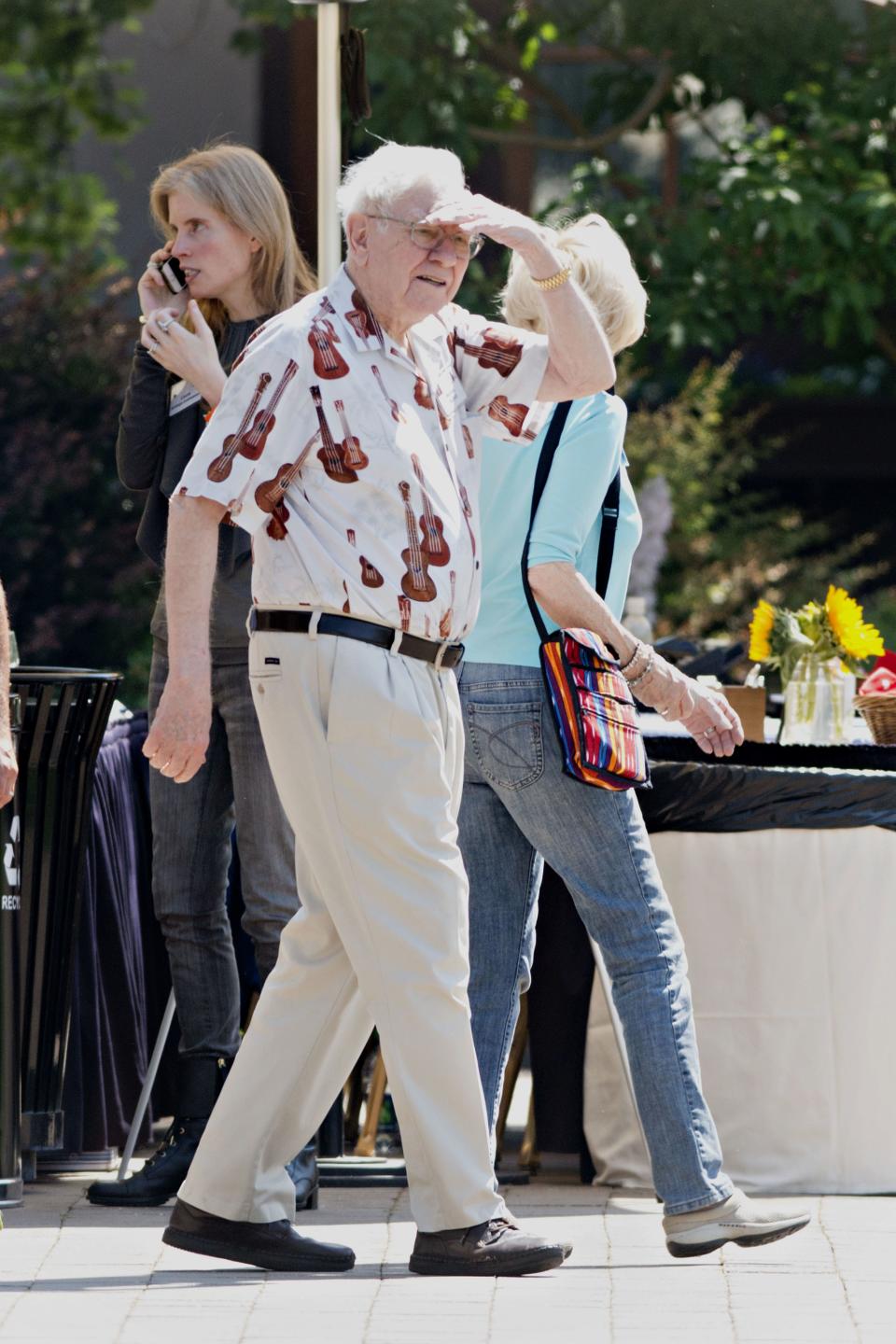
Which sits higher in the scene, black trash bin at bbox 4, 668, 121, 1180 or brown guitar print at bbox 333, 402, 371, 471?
brown guitar print at bbox 333, 402, 371, 471

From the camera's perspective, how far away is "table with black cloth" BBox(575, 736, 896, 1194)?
4.34 meters

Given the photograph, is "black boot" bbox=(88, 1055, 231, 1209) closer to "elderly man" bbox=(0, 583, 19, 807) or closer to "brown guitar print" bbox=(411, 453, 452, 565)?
"elderly man" bbox=(0, 583, 19, 807)

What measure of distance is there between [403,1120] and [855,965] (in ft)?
4.48

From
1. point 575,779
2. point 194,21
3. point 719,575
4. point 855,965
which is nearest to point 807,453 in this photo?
point 719,575

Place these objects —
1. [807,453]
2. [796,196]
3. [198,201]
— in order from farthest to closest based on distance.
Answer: [807,453], [796,196], [198,201]

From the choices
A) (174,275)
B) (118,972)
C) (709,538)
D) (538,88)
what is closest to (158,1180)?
(118,972)

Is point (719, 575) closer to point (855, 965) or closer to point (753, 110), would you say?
point (753, 110)

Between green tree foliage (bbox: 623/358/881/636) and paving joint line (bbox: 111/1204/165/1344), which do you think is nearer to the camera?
paving joint line (bbox: 111/1204/165/1344)

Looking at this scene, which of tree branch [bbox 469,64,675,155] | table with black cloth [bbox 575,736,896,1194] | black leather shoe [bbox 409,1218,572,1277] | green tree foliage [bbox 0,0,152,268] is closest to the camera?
black leather shoe [bbox 409,1218,572,1277]

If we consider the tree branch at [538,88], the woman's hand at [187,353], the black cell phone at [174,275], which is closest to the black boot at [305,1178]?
the woman's hand at [187,353]

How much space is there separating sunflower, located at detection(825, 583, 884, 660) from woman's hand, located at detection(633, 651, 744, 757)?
3.47 feet

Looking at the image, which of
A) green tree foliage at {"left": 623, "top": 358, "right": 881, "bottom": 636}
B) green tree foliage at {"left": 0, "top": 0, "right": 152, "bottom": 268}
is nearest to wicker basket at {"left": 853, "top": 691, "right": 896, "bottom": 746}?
green tree foliage at {"left": 623, "top": 358, "right": 881, "bottom": 636}

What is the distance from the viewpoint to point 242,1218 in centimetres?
346

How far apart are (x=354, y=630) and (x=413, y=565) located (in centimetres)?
14
